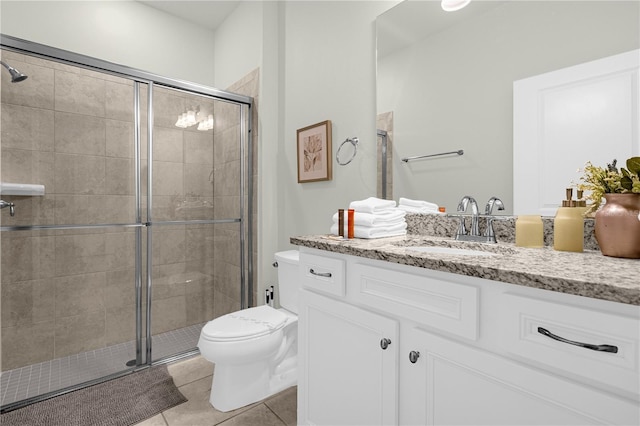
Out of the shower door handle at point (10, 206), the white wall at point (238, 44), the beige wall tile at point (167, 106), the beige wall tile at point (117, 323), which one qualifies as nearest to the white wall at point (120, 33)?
the white wall at point (238, 44)

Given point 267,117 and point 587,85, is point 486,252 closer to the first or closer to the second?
point 587,85

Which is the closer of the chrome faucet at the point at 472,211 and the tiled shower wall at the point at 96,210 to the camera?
the chrome faucet at the point at 472,211

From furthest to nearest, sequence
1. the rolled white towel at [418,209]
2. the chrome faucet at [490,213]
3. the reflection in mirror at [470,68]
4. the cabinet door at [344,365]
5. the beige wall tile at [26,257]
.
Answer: the beige wall tile at [26,257]
the rolled white towel at [418,209]
the chrome faucet at [490,213]
the reflection in mirror at [470,68]
the cabinet door at [344,365]

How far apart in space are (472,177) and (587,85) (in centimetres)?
49

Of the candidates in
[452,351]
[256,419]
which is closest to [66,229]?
[256,419]

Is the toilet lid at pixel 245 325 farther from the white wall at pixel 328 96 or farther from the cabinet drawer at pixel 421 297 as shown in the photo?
the cabinet drawer at pixel 421 297

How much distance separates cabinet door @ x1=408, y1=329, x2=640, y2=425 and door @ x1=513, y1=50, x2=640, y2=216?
2.35ft

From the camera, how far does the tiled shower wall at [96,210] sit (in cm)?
188

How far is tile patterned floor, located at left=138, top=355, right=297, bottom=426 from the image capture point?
1.58 meters

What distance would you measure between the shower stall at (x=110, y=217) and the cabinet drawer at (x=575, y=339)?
210cm

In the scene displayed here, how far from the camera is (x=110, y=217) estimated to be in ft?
6.84

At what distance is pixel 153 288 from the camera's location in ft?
7.33

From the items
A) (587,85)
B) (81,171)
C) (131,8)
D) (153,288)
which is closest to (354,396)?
(587,85)

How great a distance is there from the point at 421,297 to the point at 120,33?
297cm
